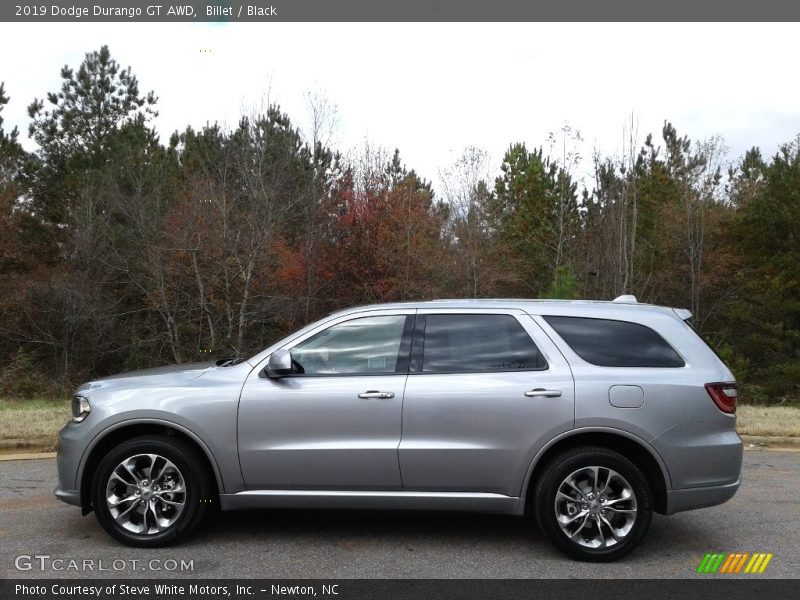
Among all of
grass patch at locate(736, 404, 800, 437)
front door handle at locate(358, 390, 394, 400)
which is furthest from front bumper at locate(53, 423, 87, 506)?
grass patch at locate(736, 404, 800, 437)

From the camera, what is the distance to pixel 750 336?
32750mm

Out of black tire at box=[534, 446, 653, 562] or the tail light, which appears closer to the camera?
black tire at box=[534, 446, 653, 562]

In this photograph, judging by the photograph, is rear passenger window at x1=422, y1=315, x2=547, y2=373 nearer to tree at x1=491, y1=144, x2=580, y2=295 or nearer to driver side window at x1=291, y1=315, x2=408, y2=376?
driver side window at x1=291, y1=315, x2=408, y2=376

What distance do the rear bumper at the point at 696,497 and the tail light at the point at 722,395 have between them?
0.52 m

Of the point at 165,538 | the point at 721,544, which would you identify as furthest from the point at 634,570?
the point at 165,538

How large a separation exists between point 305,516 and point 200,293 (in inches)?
786

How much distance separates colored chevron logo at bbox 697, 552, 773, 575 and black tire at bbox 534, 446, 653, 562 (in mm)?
476

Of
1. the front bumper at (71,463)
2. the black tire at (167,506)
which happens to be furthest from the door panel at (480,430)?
the front bumper at (71,463)

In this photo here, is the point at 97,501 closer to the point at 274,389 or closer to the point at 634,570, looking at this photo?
the point at 274,389

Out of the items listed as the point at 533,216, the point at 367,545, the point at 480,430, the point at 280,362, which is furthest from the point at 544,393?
the point at 533,216

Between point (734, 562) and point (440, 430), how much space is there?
212 cm

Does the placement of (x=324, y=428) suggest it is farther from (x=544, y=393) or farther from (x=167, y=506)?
(x=544, y=393)

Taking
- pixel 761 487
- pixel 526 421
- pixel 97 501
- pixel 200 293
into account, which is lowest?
pixel 761 487

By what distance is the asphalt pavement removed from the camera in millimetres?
4918
